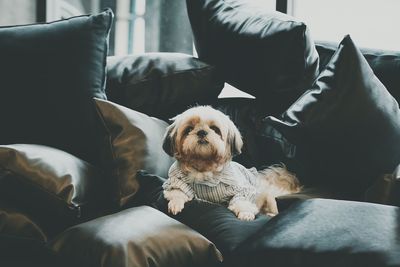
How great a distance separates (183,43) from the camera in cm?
339

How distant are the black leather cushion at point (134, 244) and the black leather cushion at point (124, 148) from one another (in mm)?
342

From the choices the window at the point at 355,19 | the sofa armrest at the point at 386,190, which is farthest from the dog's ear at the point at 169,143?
the window at the point at 355,19

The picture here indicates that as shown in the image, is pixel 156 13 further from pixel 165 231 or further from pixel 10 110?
pixel 165 231

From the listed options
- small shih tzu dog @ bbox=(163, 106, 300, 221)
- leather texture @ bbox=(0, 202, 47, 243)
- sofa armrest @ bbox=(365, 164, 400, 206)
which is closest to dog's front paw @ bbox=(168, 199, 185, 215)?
small shih tzu dog @ bbox=(163, 106, 300, 221)

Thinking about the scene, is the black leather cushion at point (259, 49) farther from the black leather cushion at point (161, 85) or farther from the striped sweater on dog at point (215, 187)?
the striped sweater on dog at point (215, 187)

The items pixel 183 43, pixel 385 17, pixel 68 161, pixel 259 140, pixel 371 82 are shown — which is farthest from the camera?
pixel 183 43

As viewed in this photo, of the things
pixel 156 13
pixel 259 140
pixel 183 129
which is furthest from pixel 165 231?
pixel 156 13

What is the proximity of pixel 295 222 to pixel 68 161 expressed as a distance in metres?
0.75

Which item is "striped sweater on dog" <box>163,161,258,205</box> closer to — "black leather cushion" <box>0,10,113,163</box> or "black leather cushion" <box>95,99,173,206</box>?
"black leather cushion" <box>95,99,173,206</box>

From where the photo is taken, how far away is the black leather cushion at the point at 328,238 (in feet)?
3.58

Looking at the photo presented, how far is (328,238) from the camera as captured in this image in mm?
1154

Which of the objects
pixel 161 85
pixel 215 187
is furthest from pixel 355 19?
pixel 215 187

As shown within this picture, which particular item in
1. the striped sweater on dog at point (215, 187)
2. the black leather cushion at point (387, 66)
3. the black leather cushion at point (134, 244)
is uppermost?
the black leather cushion at point (387, 66)

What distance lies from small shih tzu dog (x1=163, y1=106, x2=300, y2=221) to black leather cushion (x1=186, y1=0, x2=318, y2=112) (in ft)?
0.83
